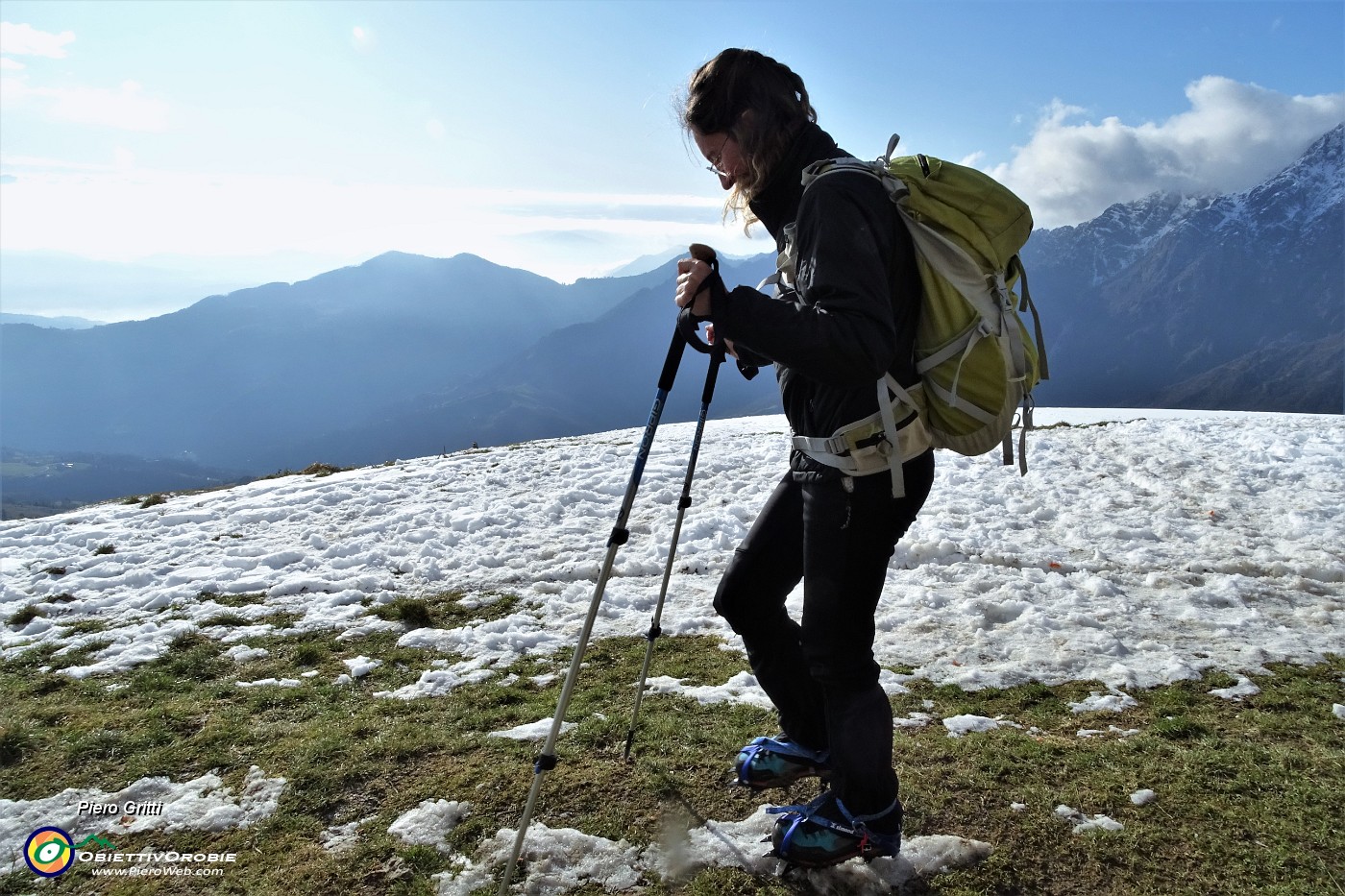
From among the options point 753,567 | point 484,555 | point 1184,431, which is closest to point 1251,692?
point 753,567

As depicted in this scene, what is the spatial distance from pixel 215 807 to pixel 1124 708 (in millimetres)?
6772

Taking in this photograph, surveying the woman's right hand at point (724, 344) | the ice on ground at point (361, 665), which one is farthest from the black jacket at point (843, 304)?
the ice on ground at point (361, 665)

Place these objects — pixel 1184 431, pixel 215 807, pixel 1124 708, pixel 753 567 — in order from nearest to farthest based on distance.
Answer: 1. pixel 753 567
2. pixel 215 807
3. pixel 1124 708
4. pixel 1184 431

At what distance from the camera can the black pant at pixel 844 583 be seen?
3.42 m

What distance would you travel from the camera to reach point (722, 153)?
3.60m

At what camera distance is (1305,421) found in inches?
663

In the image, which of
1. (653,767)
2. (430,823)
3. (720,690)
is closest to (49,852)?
(430,823)

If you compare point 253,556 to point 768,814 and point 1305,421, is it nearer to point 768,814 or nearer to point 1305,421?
point 768,814

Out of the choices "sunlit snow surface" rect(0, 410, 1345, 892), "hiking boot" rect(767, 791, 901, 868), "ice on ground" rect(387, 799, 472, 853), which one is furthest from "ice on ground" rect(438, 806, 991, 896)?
"ice on ground" rect(387, 799, 472, 853)

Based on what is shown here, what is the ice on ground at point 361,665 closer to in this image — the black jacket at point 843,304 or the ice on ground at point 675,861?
the ice on ground at point 675,861

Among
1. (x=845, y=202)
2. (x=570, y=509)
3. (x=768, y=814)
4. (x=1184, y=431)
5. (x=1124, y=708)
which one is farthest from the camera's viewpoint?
(x=1184, y=431)

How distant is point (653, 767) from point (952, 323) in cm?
352

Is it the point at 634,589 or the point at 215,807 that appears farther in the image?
the point at 634,589

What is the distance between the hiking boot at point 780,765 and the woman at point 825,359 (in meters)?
0.46
